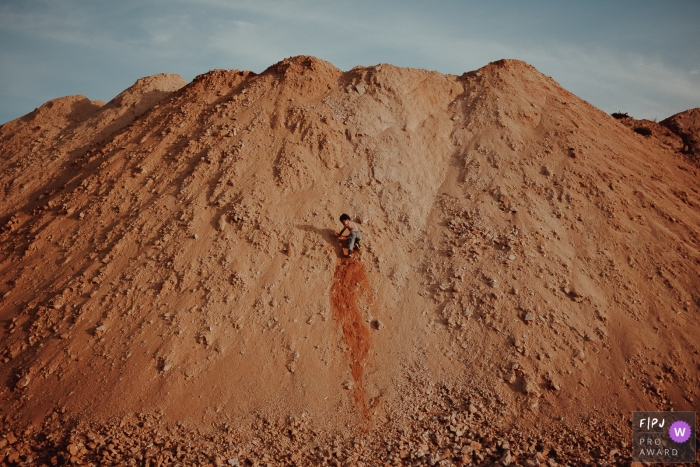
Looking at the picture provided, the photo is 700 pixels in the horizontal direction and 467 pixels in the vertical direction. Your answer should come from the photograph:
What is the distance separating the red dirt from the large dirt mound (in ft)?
0.18

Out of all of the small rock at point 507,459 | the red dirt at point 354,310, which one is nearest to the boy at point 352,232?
the red dirt at point 354,310

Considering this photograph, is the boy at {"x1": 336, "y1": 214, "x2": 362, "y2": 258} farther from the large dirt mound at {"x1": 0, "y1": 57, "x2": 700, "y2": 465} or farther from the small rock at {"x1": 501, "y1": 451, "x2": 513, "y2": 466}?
the small rock at {"x1": 501, "y1": 451, "x2": 513, "y2": 466}

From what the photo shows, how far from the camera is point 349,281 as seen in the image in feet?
28.9

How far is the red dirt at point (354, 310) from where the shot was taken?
7617 millimetres

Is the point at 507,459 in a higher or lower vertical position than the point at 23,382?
lower

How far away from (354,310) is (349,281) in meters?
0.73

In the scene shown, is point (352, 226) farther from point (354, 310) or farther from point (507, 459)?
point (507, 459)

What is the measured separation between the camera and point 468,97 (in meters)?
13.0

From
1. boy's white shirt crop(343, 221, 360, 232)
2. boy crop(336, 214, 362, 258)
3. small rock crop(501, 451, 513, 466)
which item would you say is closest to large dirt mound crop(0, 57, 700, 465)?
small rock crop(501, 451, 513, 466)

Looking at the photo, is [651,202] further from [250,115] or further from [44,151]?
[44,151]

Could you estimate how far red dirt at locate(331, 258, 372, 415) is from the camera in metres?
7.62

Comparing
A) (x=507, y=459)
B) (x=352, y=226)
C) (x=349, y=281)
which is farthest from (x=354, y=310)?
(x=507, y=459)

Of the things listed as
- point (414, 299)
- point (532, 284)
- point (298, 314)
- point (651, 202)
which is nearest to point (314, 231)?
point (298, 314)

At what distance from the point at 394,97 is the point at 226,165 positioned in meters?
6.04
